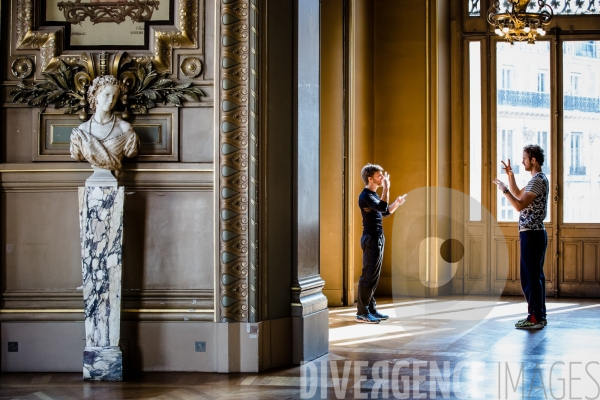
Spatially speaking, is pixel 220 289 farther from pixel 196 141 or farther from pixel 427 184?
pixel 427 184

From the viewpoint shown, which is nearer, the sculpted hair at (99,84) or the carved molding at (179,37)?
the sculpted hair at (99,84)

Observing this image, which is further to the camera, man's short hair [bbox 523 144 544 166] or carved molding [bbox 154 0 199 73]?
man's short hair [bbox 523 144 544 166]

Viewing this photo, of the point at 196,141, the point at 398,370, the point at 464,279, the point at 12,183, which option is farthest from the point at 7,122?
the point at 464,279

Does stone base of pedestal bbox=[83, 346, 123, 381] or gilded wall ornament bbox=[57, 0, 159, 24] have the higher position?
gilded wall ornament bbox=[57, 0, 159, 24]

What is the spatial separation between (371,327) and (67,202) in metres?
3.24

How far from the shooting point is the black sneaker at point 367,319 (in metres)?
7.92

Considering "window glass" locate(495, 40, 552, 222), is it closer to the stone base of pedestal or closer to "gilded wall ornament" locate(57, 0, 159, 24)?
"gilded wall ornament" locate(57, 0, 159, 24)

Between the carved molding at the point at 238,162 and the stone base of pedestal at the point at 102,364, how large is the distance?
0.79 m

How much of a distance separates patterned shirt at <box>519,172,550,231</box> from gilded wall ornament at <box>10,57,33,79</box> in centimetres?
442

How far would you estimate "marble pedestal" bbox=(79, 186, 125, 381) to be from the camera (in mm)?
5508

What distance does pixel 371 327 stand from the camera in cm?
766

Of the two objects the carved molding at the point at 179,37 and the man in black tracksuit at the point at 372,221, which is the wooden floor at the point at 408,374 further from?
the carved molding at the point at 179,37

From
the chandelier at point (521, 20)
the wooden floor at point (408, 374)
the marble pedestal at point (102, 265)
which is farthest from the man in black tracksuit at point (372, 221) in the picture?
the marble pedestal at point (102, 265)

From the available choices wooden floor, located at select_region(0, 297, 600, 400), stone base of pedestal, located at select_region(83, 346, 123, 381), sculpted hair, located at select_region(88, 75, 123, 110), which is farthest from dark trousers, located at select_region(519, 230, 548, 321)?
sculpted hair, located at select_region(88, 75, 123, 110)
